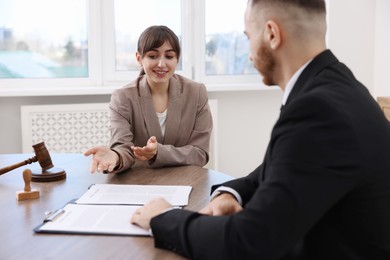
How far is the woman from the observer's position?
7.66ft

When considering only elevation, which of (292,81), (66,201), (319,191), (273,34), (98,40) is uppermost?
(98,40)

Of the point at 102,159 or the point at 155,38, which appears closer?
the point at 102,159

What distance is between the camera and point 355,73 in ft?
13.1

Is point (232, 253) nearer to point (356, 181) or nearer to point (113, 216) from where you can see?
point (356, 181)

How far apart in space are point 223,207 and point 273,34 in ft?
1.65

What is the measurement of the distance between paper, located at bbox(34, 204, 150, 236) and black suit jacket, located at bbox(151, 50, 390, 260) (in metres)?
0.24


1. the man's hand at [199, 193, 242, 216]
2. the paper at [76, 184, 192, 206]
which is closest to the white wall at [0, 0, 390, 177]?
the paper at [76, 184, 192, 206]

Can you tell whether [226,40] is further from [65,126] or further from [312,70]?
[312,70]

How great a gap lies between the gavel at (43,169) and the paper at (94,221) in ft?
1.20

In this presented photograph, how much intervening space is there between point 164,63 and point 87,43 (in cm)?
159

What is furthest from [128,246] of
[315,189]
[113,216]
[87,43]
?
[87,43]

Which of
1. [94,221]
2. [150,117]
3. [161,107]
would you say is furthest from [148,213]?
[161,107]

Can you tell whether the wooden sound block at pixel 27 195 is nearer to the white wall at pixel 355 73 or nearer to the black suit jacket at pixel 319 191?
the black suit jacket at pixel 319 191

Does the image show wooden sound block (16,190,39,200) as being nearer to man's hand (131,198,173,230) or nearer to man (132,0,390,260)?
man's hand (131,198,173,230)
